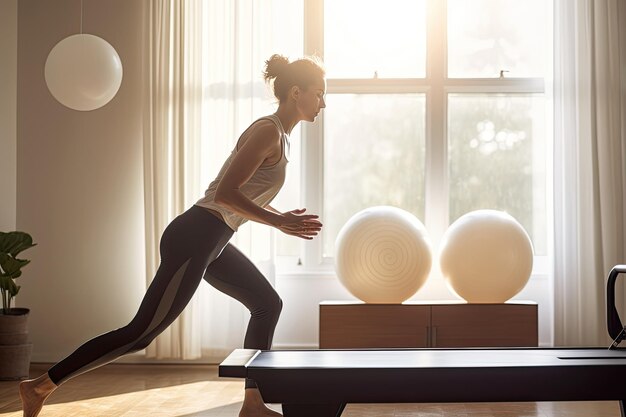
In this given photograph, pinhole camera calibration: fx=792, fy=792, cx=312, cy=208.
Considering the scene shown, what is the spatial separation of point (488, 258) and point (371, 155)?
4.03ft

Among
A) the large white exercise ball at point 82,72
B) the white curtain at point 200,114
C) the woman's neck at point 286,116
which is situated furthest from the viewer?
the white curtain at point 200,114

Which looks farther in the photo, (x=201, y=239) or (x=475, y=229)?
(x=475, y=229)

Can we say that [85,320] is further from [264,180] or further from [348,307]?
[264,180]

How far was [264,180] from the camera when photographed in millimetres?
2721

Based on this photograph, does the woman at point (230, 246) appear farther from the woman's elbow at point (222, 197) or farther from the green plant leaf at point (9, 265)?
the green plant leaf at point (9, 265)

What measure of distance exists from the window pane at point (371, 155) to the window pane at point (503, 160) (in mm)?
248

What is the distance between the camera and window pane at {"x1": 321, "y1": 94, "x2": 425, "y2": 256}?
496 centimetres

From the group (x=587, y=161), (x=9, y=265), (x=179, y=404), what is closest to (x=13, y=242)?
(x=9, y=265)

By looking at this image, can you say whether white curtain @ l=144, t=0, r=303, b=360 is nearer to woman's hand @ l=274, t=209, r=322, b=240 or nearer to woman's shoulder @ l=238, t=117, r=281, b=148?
woman's shoulder @ l=238, t=117, r=281, b=148

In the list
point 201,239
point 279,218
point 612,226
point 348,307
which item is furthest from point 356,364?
point 612,226

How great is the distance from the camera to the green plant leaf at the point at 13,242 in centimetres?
Answer: 429

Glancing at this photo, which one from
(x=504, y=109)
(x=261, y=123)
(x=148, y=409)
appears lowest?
(x=148, y=409)

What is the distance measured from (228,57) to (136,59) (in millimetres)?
599

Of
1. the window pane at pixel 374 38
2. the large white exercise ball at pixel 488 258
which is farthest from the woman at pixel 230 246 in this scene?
the window pane at pixel 374 38
